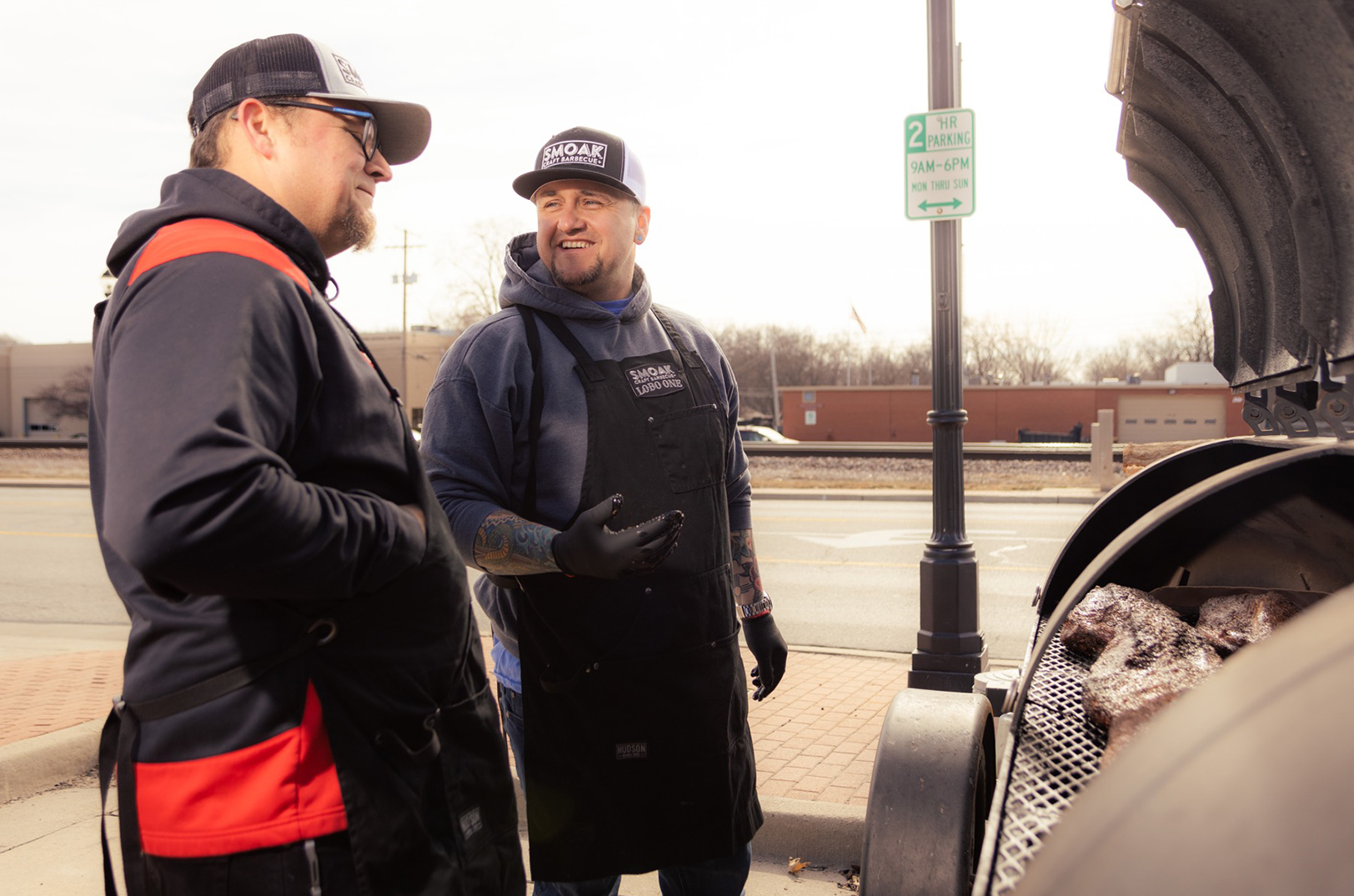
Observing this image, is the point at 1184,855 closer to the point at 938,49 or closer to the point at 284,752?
the point at 284,752

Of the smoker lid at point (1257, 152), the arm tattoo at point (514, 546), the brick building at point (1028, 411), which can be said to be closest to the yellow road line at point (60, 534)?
the arm tattoo at point (514, 546)

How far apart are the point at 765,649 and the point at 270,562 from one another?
1759mm

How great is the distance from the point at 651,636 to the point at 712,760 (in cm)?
34

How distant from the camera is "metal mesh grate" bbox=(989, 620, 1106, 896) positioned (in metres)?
1.45

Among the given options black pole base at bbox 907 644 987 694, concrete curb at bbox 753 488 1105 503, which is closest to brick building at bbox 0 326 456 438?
concrete curb at bbox 753 488 1105 503

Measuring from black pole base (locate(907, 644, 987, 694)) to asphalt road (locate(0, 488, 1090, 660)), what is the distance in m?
1.72

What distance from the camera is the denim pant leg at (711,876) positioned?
102 inches

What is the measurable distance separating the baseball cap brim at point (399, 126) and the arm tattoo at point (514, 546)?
0.82 m

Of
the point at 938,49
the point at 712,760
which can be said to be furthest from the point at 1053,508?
the point at 712,760

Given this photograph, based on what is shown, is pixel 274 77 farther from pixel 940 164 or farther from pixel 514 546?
pixel 940 164

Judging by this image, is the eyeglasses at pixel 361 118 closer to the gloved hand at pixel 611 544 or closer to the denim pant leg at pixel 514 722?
the gloved hand at pixel 611 544

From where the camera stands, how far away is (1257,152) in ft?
5.99

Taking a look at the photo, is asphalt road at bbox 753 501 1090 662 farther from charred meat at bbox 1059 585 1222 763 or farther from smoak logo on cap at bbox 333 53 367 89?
smoak logo on cap at bbox 333 53 367 89

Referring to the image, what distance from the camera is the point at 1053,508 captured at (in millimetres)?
17000
